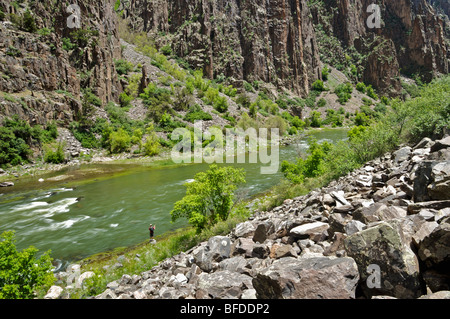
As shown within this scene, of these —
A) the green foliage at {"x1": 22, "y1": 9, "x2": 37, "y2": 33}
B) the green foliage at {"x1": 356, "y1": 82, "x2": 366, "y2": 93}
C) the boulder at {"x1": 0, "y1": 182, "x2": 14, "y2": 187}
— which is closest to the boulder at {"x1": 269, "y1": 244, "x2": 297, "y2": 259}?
the boulder at {"x1": 0, "y1": 182, "x2": 14, "y2": 187}

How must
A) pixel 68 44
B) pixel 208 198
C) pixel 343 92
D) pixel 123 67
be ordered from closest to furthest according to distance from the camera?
1. pixel 208 198
2. pixel 68 44
3. pixel 123 67
4. pixel 343 92

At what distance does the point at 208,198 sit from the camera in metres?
12.7

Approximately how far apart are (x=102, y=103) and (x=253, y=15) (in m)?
107

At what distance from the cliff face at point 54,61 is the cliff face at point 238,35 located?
48371 mm

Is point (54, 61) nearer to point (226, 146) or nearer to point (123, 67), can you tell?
point (123, 67)

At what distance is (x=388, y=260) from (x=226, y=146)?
4962 cm

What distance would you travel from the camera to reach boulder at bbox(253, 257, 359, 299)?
3248 mm

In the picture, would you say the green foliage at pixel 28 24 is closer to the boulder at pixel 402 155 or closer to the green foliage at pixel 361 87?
the boulder at pixel 402 155

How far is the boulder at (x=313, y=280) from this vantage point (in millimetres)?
3248

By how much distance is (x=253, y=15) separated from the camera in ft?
422

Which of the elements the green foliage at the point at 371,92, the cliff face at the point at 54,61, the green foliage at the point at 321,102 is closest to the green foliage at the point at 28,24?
the cliff face at the point at 54,61

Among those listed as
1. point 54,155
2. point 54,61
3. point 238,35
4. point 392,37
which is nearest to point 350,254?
point 54,155
